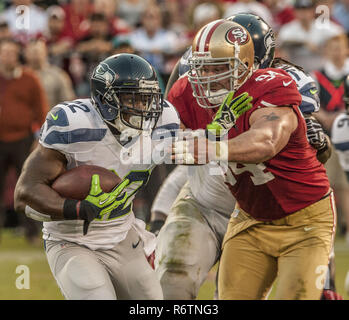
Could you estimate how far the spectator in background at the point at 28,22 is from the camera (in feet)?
29.4

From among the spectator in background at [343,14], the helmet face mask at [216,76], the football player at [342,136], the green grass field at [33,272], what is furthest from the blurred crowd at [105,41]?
the helmet face mask at [216,76]

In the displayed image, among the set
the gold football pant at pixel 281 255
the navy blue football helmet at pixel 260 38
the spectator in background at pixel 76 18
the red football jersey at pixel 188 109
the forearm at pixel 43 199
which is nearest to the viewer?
the forearm at pixel 43 199

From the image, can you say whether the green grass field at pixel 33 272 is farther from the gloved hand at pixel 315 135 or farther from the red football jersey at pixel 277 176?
the red football jersey at pixel 277 176

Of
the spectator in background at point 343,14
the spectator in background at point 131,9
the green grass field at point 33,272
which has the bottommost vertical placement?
the green grass field at point 33,272

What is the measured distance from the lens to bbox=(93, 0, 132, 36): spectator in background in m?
8.99

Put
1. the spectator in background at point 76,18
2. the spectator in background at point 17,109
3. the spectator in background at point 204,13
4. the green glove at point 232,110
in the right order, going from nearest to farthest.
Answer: the green glove at point 232,110 < the spectator in background at point 204,13 < the spectator in background at point 17,109 < the spectator in background at point 76,18

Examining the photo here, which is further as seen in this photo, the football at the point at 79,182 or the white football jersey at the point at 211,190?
the white football jersey at the point at 211,190

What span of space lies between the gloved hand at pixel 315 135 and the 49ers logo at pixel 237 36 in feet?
2.06

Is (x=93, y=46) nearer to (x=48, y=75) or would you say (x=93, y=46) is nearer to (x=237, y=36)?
(x=48, y=75)

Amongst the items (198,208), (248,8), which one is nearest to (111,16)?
(248,8)

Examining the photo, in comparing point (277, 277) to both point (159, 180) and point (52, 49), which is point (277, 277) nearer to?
point (159, 180)

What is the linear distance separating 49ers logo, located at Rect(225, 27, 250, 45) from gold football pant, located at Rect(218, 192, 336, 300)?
89cm
